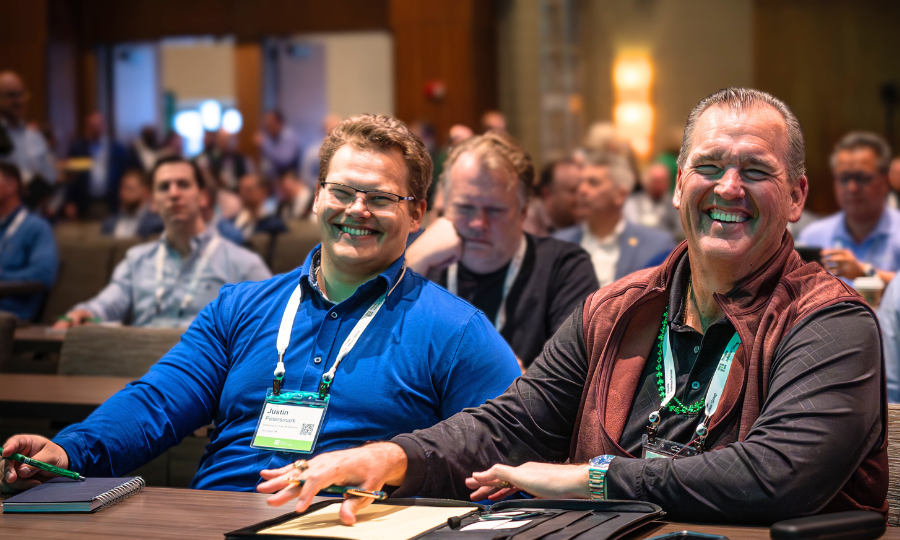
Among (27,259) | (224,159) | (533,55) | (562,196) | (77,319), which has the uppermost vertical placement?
(533,55)

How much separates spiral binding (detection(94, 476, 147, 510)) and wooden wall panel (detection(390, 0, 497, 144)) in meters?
8.78

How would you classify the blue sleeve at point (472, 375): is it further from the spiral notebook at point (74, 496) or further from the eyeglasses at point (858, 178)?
the eyeglasses at point (858, 178)

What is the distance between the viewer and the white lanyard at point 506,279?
9.77ft

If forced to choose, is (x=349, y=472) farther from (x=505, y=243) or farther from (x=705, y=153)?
(x=505, y=243)

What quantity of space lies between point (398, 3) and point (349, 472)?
9.56m

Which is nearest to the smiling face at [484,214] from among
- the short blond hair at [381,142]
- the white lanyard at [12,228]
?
the short blond hair at [381,142]

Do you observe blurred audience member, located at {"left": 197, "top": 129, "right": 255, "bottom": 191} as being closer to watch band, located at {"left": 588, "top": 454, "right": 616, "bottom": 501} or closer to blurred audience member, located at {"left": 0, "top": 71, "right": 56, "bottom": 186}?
blurred audience member, located at {"left": 0, "top": 71, "right": 56, "bottom": 186}

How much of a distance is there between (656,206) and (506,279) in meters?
5.47

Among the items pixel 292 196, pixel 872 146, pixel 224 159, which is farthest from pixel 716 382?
pixel 224 159

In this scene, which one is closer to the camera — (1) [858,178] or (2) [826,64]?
(1) [858,178]

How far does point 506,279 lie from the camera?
3029 mm

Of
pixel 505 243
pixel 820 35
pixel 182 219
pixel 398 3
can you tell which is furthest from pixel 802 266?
pixel 820 35

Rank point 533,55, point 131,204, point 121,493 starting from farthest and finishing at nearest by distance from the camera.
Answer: point 533,55, point 131,204, point 121,493

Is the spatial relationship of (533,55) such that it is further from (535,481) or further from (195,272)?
(535,481)
